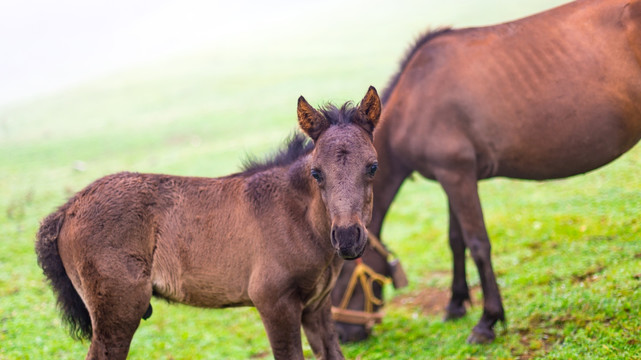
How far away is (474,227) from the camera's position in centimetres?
624

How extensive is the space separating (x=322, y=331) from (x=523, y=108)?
131 inches

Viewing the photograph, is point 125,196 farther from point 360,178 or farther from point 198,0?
point 198,0

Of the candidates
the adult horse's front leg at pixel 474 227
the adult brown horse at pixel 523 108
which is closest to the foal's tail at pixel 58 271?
the adult brown horse at pixel 523 108

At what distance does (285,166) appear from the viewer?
5.20 metres

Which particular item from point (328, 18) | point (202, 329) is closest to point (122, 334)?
point (202, 329)

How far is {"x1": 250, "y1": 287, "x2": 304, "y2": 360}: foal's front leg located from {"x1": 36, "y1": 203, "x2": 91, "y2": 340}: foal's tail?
1571 millimetres

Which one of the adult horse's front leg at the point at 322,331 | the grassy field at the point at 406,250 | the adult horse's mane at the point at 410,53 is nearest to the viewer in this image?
the adult horse's front leg at the point at 322,331

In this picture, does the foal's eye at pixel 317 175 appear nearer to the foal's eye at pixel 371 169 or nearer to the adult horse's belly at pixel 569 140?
the foal's eye at pixel 371 169

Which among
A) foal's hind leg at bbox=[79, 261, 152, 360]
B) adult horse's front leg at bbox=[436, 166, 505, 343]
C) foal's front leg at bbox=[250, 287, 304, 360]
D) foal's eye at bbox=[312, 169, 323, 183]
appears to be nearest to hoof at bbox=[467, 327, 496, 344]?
adult horse's front leg at bbox=[436, 166, 505, 343]

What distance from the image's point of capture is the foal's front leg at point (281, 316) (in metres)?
4.54

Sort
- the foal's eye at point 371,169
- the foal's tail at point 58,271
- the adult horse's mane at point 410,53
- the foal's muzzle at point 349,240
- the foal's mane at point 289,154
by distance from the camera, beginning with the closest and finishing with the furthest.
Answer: the foal's muzzle at point 349,240
the foal's eye at point 371,169
the foal's tail at point 58,271
the foal's mane at point 289,154
the adult horse's mane at point 410,53

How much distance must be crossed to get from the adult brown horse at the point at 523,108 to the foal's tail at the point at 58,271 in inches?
147

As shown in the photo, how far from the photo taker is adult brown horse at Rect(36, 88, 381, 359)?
4.51 meters

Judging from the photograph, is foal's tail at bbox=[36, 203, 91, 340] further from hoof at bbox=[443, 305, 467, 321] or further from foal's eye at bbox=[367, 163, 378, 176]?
hoof at bbox=[443, 305, 467, 321]
